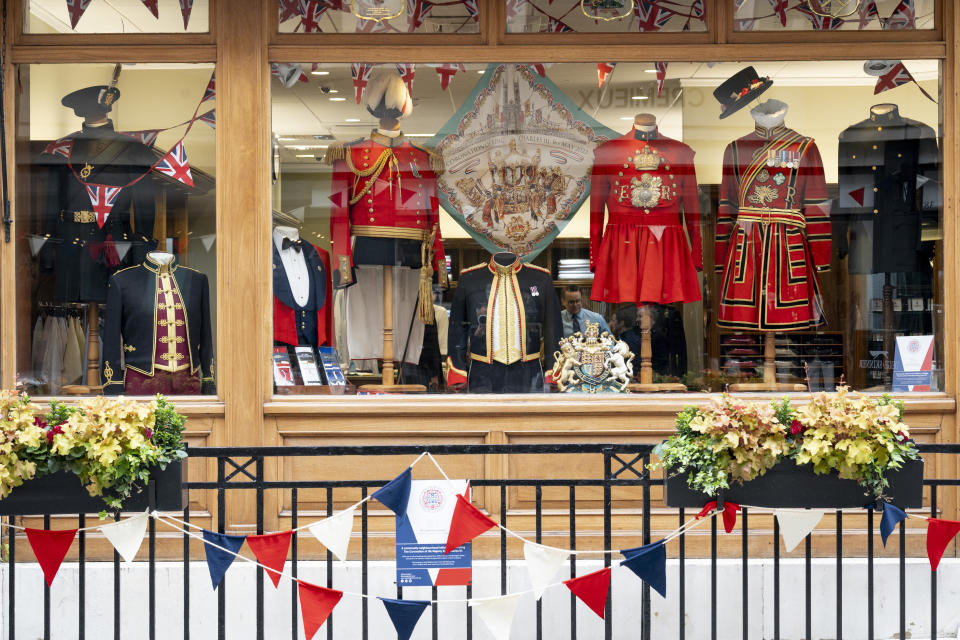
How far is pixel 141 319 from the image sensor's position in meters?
5.79

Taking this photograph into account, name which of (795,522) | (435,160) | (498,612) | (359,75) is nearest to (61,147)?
(359,75)

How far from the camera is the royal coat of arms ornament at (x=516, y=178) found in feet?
20.1

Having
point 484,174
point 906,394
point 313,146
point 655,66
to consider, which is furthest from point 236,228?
point 906,394

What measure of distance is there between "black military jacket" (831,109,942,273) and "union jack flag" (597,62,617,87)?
1508 millimetres

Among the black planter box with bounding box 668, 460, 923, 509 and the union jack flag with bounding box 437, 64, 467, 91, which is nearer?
the black planter box with bounding box 668, 460, 923, 509

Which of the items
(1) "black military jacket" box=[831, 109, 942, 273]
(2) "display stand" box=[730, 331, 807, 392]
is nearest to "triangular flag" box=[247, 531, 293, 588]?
(2) "display stand" box=[730, 331, 807, 392]

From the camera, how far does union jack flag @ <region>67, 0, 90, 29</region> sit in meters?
5.58

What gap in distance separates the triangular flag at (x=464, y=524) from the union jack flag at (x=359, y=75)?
3.03 m

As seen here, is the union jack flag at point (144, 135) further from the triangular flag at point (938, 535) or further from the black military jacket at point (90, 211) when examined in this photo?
the triangular flag at point (938, 535)

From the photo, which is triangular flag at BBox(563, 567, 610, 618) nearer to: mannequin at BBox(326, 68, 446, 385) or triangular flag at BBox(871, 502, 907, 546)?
triangular flag at BBox(871, 502, 907, 546)

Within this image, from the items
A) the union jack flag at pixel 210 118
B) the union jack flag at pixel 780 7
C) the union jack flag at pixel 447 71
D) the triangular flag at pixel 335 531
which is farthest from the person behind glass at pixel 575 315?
the triangular flag at pixel 335 531

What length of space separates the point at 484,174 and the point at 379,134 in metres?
0.69

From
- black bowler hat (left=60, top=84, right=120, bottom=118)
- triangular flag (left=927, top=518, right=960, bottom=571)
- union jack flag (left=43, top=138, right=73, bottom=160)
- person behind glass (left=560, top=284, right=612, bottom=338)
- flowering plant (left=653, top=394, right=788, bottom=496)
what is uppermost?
black bowler hat (left=60, top=84, right=120, bottom=118)

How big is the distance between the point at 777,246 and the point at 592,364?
138 centimetres
